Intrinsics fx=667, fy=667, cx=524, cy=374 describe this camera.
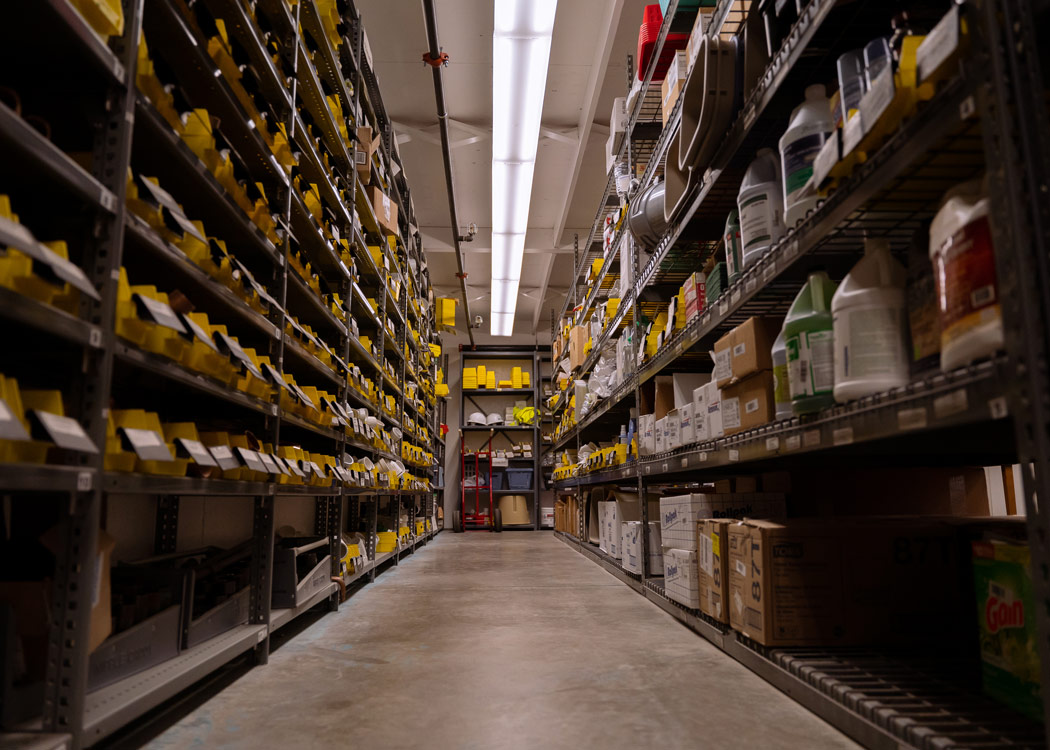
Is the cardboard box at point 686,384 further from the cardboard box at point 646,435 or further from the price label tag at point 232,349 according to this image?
the price label tag at point 232,349

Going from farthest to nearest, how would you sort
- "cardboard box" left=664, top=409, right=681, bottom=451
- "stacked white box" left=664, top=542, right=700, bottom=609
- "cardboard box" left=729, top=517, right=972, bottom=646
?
1. "cardboard box" left=664, top=409, right=681, bottom=451
2. "stacked white box" left=664, top=542, right=700, bottom=609
3. "cardboard box" left=729, top=517, right=972, bottom=646

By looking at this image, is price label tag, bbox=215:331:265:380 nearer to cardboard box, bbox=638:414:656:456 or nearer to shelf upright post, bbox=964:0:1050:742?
shelf upright post, bbox=964:0:1050:742

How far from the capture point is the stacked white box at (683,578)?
8.98ft

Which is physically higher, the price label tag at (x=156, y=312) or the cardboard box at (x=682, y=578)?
the price label tag at (x=156, y=312)

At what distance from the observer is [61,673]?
4.15 ft

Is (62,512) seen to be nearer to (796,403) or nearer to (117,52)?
(117,52)

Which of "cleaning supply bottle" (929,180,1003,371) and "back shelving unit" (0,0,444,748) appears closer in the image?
"cleaning supply bottle" (929,180,1003,371)

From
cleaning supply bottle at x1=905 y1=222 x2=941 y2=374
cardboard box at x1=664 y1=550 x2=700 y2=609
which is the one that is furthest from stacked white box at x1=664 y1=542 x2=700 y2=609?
cleaning supply bottle at x1=905 y1=222 x2=941 y2=374

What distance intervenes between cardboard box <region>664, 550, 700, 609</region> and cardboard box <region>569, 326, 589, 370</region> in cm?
395

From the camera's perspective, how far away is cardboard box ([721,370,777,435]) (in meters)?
2.10

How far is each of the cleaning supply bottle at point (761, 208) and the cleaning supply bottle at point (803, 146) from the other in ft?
0.55

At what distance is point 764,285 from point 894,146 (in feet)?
2.37

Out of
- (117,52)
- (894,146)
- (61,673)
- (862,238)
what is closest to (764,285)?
(862,238)

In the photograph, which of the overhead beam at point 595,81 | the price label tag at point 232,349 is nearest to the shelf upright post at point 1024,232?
the price label tag at point 232,349
